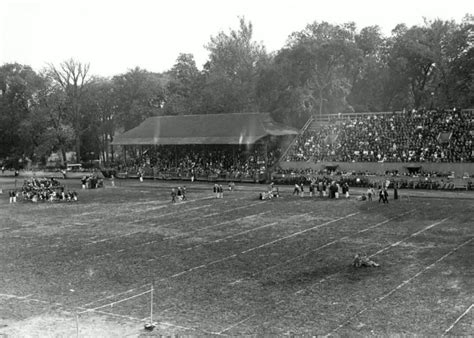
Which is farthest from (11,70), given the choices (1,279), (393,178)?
(1,279)

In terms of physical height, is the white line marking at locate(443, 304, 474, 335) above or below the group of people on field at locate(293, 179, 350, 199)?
below

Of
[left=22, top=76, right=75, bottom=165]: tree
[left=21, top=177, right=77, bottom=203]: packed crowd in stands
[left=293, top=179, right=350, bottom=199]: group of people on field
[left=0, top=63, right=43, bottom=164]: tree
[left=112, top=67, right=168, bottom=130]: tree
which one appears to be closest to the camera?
[left=293, top=179, right=350, bottom=199]: group of people on field

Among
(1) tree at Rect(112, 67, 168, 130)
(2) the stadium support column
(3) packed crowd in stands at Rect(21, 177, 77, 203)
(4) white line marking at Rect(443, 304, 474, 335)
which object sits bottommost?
(4) white line marking at Rect(443, 304, 474, 335)

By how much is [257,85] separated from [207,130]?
35.4 ft

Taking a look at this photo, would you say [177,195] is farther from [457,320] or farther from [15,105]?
[15,105]

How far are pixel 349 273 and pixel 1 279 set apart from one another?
1204 centimetres

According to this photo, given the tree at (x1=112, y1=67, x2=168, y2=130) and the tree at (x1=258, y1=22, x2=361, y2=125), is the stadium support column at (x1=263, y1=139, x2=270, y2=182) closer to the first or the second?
the tree at (x1=258, y1=22, x2=361, y2=125)

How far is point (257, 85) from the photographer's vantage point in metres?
68.1

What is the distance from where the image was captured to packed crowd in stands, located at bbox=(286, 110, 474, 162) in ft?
160

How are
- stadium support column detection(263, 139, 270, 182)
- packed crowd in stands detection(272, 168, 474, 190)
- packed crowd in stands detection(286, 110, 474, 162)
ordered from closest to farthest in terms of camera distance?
packed crowd in stands detection(272, 168, 474, 190) → packed crowd in stands detection(286, 110, 474, 162) → stadium support column detection(263, 139, 270, 182)

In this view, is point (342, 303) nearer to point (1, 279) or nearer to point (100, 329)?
point (100, 329)

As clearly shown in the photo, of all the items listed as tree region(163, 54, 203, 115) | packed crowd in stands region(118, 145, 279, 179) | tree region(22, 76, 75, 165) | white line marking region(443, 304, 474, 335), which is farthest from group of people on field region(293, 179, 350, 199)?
tree region(22, 76, 75, 165)

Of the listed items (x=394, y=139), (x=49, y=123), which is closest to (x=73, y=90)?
(x=49, y=123)

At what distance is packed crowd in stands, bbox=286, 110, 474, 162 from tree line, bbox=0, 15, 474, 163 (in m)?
7.12
